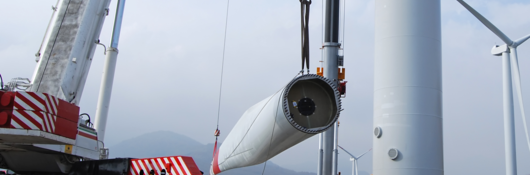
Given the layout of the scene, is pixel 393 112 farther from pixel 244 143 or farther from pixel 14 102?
pixel 14 102

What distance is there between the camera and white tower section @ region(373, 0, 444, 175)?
11.9 metres

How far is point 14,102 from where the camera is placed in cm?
894

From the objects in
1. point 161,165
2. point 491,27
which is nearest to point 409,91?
point 161,165

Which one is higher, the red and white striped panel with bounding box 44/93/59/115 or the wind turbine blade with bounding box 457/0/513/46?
the wind turbine blade with bounding box 457/0/513/46

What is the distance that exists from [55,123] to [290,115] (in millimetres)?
5567

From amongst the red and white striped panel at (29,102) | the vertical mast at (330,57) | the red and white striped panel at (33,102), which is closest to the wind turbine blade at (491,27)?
the vertical mast at (330,57)

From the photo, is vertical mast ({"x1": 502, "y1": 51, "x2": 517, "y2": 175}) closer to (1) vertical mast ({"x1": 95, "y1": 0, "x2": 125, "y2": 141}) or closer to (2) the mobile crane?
(2) the mobile crane

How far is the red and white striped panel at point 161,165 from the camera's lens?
9.80 m

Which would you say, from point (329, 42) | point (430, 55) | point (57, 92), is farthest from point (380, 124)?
point (57, 92)

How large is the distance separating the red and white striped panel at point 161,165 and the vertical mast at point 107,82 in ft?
33.9

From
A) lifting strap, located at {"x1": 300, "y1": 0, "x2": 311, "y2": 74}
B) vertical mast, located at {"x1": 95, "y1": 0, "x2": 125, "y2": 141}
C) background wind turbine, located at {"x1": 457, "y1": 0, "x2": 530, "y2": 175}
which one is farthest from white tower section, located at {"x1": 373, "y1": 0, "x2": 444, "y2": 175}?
vertical mast, located at {"x1": 95, "y1": 0, "x2": 125, "y2": 141}

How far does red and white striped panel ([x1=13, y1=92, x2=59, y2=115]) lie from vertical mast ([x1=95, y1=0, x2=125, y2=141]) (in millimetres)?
11119

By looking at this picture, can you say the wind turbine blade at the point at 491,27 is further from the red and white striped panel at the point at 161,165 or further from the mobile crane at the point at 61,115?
the mobile crane at the point at 61,115

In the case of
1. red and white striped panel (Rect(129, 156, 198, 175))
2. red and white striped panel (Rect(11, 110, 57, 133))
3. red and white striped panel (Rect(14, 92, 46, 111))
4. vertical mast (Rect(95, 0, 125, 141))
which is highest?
vertical mast (Rect(95, 0, 125, 141))
